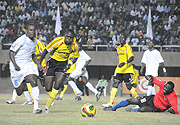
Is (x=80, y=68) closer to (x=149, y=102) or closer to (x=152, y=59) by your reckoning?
(x=152, y=59)

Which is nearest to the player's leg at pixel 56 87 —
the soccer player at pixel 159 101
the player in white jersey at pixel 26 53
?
the player in white jersey at pixel 26 53

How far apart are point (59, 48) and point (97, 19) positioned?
18829 millimetres

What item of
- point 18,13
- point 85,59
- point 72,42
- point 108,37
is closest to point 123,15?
point 108,37

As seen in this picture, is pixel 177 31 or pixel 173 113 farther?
pixel 177 31

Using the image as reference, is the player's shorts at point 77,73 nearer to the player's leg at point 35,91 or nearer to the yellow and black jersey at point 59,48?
the yellow and black jersey at point 59,48

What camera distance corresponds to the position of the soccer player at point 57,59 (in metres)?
9.93

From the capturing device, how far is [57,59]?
34.0ft

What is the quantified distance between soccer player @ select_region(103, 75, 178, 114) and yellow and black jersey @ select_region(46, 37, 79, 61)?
5.97 ft

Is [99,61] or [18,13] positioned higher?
[18,13]

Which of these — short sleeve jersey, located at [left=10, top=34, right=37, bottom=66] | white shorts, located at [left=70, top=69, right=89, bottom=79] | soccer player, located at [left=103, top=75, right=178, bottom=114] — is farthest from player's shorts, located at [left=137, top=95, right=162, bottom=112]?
white shorts, located at [left=70, top=69, right=89, bottom=79]

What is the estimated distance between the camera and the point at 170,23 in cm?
2709

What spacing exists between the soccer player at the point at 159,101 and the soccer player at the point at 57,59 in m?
1.61

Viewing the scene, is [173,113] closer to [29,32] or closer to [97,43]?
[29,32]

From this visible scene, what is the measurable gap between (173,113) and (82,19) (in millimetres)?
19027
